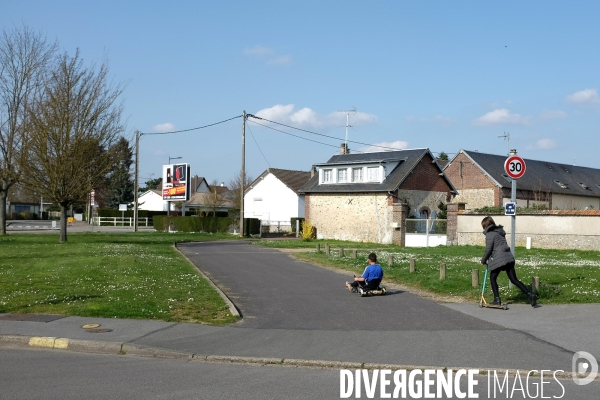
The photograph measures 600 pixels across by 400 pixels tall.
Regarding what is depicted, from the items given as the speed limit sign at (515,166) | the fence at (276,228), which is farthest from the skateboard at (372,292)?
the fence at (276,228)

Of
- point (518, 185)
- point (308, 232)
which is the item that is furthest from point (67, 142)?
point (518, 185)

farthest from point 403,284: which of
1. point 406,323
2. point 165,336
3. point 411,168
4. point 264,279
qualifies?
point 411,168

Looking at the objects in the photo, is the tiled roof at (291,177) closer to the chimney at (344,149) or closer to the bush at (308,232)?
the chimney at (344,149)

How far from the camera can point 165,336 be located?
9.98 metres

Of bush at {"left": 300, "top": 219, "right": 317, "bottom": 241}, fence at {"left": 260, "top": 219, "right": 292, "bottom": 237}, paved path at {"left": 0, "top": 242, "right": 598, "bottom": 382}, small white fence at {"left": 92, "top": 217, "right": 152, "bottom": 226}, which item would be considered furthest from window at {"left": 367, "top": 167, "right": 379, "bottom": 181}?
small white fence at {"left": 92, "top": 217, "right": 152, "bottom": 226}

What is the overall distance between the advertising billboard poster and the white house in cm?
879

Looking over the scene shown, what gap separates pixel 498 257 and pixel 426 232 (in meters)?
26.4

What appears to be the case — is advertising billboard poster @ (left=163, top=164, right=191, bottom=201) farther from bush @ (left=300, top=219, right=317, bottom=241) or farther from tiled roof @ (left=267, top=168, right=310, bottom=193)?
bush @ (left=300, top=219, right=317, bottom=241)

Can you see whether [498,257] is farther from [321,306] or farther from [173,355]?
[173,355]

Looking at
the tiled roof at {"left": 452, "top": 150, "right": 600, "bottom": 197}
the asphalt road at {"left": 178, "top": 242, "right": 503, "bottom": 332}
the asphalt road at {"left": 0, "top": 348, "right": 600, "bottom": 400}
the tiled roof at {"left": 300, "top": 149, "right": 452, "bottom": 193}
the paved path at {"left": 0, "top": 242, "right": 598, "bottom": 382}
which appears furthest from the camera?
the tiled roof at {"left": 452, "top": 150, "right": 600, "bottom": 197}

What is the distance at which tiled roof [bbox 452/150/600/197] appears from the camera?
184 ft

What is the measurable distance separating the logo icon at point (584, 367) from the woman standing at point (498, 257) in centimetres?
362

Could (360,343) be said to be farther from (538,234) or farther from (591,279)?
(538,234)

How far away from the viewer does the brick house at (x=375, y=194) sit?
1702 inches
